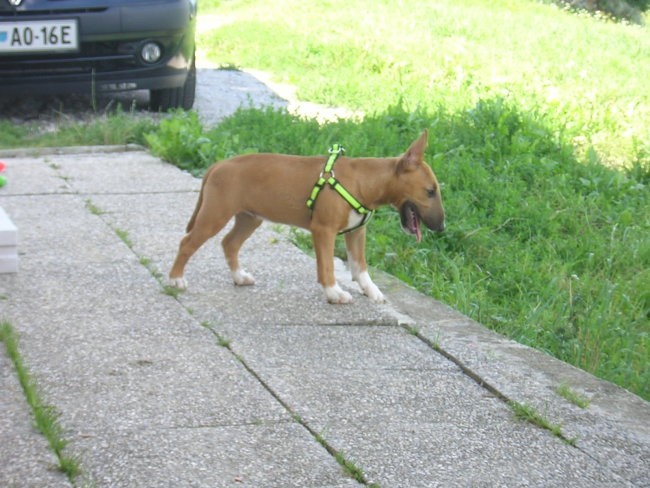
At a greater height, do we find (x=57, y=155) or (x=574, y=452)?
(x=574, y=452)

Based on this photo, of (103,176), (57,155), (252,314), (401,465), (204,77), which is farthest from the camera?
(204,77)

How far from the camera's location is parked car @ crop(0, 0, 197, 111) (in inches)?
313

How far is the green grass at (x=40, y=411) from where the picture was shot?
3.10 m

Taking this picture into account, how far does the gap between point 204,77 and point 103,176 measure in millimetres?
4778

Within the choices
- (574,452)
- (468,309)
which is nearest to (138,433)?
(574,452)

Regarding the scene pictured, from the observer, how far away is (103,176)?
7.09m

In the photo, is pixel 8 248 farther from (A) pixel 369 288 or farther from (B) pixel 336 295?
(A) pixel 369 288

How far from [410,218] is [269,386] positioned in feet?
4.51

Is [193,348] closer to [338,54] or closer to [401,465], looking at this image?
[401,465]

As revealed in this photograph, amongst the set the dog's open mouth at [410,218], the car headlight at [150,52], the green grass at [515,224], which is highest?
the dog's open mouth at [410,218]

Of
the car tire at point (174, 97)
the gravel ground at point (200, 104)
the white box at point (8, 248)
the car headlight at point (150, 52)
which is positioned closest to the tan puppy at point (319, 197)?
the white box at point (8, 248)

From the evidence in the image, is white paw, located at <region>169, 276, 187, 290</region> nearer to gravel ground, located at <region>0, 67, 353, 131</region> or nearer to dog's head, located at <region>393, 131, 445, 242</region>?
dog's head, located at <region>393, 131, 445, 242</region>

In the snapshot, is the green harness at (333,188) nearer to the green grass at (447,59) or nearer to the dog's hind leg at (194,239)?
the dog's hind leg at (194,239)

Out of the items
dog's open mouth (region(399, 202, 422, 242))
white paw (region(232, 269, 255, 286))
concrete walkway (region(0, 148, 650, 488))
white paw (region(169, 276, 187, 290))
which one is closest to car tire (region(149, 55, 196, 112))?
concrete walkway (region(0, 148, 650, 488))
